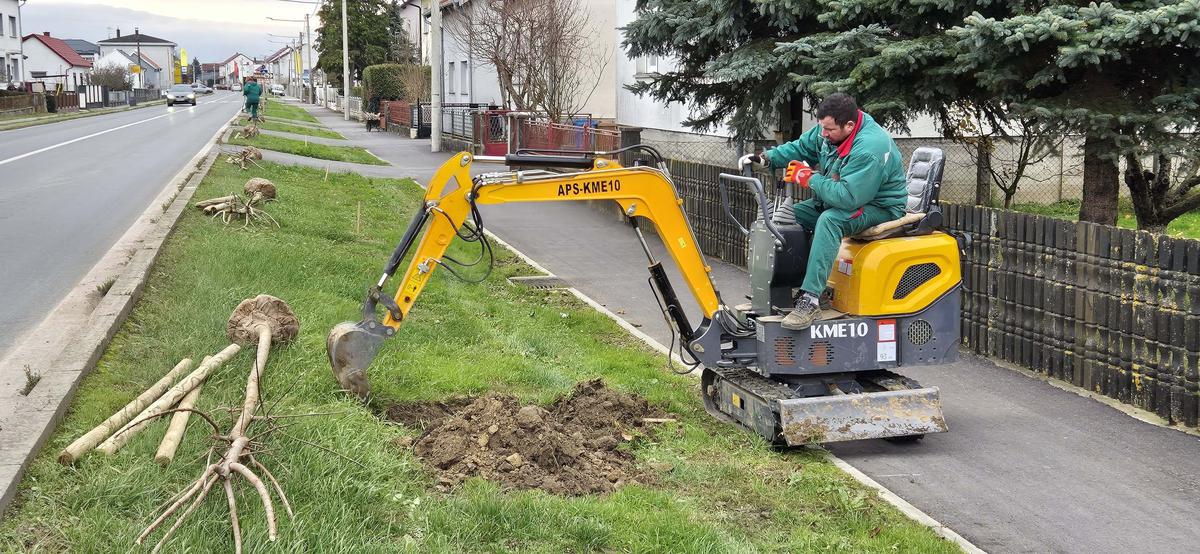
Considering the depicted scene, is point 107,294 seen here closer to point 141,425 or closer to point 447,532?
point 141,425

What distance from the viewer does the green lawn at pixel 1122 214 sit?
1636 cm

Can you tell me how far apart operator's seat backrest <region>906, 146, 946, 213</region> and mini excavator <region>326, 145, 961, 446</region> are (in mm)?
16

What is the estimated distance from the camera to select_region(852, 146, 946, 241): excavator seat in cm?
752

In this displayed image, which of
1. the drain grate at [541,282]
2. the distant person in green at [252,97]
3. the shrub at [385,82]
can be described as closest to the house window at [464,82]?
the shrub at [385,82]

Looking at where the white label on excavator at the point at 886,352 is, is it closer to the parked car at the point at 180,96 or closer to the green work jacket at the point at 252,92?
the green work jacket at the point at 252,92

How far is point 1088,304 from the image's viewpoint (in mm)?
8844

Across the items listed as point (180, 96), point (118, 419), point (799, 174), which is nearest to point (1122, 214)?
point (799, 174)

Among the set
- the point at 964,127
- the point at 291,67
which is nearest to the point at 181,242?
the point at 964,127

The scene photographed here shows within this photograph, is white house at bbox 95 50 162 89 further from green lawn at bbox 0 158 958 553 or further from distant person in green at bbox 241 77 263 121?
green lawn at bbox 0 158 958 553

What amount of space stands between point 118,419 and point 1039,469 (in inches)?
211

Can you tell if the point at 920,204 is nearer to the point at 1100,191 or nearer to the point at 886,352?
the point at 886,352

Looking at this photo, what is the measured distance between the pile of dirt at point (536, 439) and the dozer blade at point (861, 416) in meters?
1.03

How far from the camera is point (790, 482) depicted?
6449 millimetres

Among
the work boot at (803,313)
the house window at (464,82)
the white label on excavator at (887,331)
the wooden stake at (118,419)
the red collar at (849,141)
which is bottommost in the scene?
the wooden stake at (118,419)
